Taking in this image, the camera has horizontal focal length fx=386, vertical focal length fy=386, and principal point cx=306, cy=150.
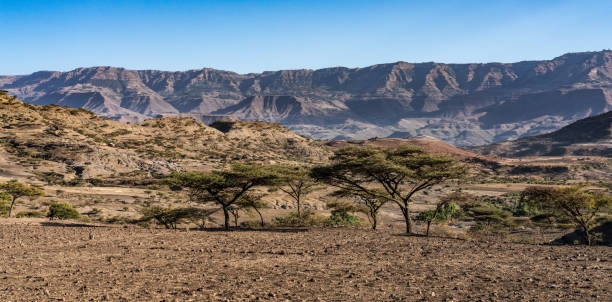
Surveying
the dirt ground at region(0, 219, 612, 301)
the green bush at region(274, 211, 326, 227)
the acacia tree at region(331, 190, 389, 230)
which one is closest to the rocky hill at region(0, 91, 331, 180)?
the green bush at region(274, 211, 326, 227)

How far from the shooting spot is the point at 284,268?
45.2 feet

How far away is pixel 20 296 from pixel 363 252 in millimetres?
11971

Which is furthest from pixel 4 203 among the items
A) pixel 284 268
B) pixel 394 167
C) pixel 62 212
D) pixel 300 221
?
pixel 394 167

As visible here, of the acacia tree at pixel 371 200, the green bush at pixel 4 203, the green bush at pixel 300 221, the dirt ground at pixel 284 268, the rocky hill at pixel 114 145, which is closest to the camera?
the dirt ground at pixel 284 268

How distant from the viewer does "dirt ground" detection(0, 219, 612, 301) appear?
35.1 ft

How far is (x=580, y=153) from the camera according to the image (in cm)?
18150

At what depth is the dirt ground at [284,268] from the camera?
10.7 meters

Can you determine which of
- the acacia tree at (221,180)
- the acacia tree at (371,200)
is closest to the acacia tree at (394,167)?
the acacia tree at (371,200)

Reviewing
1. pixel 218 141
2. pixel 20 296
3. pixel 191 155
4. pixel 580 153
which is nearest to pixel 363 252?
pixel 20 296

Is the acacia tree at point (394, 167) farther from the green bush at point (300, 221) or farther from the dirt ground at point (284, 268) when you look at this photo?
the green bush at point (300, 221)

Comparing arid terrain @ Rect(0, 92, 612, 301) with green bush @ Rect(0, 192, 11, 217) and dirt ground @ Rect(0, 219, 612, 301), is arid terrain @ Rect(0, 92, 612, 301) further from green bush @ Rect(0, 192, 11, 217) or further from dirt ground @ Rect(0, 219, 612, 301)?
green bush @ Rect(0, 192, 11, 217)

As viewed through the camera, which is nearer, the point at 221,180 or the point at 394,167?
the point at 394,167

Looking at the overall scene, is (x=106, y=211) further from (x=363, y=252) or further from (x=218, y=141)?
(x=218, y=141)

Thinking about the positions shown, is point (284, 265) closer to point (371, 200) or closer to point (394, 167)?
point (394, 167)
